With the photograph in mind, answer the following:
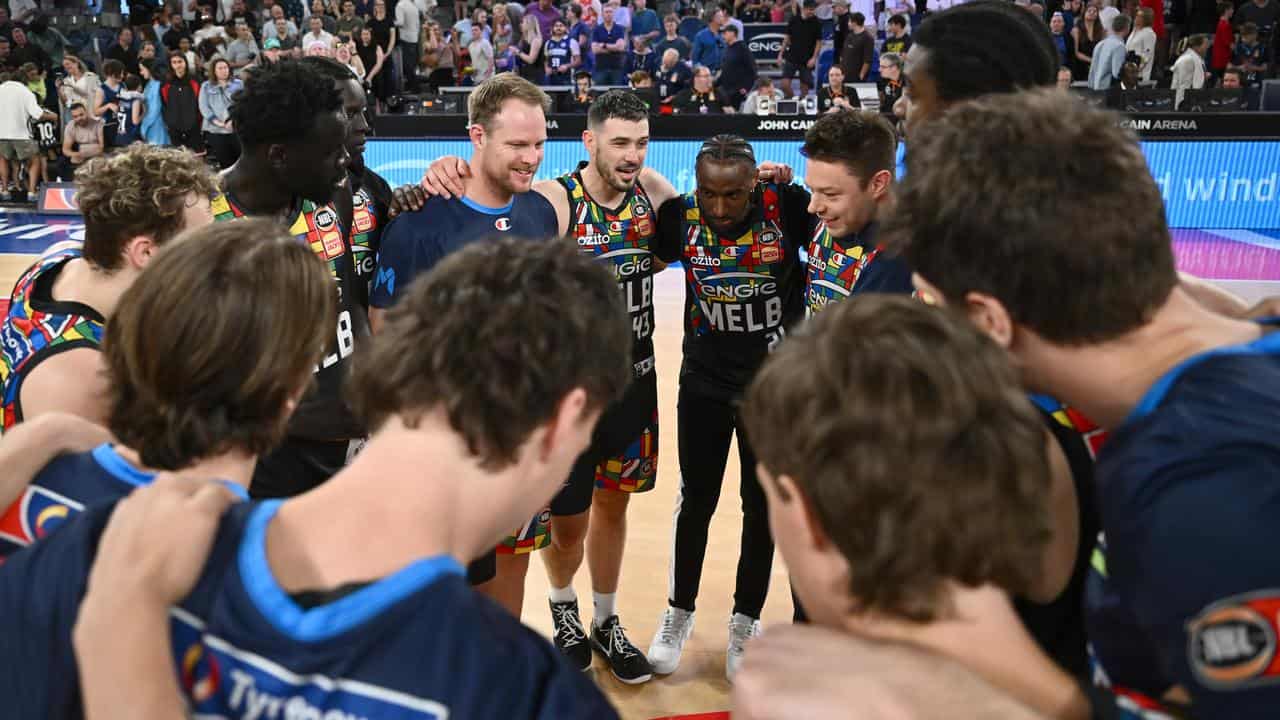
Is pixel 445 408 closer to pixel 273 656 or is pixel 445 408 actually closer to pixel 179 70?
pixel 273 656

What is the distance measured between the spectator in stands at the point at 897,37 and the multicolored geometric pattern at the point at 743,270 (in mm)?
10571

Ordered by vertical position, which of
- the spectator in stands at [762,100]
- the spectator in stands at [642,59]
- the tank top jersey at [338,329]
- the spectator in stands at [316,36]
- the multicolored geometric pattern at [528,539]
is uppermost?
the spectator in stands at [316,36]

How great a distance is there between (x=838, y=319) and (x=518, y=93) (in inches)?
114

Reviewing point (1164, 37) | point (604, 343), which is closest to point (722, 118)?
point (1164, 37)

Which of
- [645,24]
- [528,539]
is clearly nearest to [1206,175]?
[645,24]

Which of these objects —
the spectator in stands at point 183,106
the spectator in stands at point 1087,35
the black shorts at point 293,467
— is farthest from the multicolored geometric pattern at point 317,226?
the spectator in stands at point 1087,35

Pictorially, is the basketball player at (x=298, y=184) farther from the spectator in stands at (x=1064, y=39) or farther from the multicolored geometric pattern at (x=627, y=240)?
the spectator in stands at (x=1064, y=39)

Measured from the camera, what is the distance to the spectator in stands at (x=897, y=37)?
13633 mm

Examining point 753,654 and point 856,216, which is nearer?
point 753,654

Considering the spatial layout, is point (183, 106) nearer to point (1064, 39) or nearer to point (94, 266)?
point (1064, 39)

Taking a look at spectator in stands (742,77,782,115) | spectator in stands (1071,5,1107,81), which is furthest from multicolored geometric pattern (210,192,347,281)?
spectator in stands (1071,5,1107,81)

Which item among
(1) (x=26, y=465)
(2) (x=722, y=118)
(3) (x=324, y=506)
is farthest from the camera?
(2) (x=722, y=118)

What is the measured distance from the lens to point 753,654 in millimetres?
1177

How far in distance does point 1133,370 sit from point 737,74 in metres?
13.4
